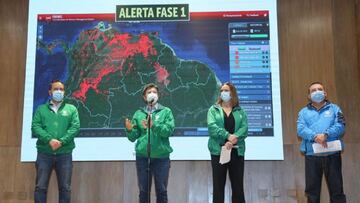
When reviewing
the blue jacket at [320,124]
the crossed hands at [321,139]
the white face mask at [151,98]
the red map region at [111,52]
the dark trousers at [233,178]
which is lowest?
the dark trousers at [233,178]

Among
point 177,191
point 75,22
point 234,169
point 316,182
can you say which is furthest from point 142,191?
point 75,22

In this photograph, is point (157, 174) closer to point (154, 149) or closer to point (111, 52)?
point (154, 149)

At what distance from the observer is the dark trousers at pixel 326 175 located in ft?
12.9

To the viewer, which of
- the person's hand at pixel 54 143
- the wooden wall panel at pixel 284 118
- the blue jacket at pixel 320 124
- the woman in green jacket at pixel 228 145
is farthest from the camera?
the wooden wall panel at pixel 284 118

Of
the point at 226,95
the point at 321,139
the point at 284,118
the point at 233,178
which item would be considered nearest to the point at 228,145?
the point at 233,178

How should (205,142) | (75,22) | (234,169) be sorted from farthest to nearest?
(75,22) → (205,142) → (234,169)

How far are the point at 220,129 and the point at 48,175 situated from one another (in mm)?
1764

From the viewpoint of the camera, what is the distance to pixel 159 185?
4.02 meters

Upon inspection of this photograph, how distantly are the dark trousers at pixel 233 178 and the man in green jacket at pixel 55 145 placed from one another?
146 centimetres

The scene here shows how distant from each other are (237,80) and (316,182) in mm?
1660

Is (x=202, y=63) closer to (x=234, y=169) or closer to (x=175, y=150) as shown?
(x=175, y=150)

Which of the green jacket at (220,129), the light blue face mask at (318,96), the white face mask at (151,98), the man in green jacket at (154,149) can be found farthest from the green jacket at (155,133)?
the light blue face mask at (318,96)

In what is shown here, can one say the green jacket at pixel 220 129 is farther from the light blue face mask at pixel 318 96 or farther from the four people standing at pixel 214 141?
the light blue face mask at pixel 318 96

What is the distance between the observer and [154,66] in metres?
5.25
